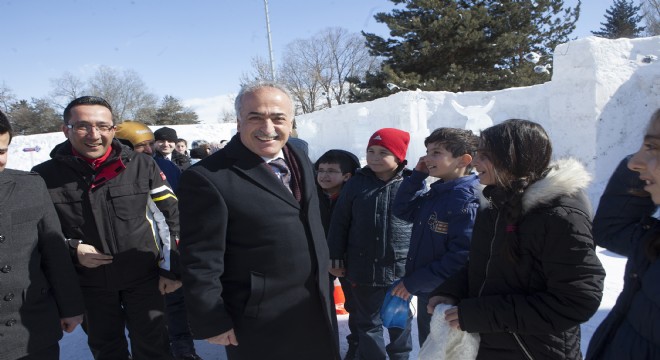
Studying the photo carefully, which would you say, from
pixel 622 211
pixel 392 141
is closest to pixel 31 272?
pixel 392 141

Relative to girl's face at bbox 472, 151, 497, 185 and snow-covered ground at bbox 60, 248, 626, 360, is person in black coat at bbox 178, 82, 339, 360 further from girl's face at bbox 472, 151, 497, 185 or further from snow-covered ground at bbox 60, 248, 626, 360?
snow-covered ground at bbox 60, 248, 626, 360

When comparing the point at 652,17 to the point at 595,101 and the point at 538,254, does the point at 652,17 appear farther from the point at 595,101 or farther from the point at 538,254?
the point at 538,254

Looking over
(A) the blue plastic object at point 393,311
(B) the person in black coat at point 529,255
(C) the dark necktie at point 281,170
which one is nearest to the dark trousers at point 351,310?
(A) the blue plastic object at point 393,311

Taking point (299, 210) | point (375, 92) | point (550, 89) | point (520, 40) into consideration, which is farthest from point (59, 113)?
point (299, 210)

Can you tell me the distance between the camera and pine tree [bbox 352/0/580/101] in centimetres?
1606

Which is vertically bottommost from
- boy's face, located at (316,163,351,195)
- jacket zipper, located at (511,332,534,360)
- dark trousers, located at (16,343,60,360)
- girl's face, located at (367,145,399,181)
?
dark trousers, located at (16,343,60,360)

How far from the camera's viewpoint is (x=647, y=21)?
27703mm

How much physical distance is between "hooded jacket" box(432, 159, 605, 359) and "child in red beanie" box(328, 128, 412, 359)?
1166mm

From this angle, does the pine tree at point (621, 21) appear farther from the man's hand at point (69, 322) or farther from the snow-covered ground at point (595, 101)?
the man's hand at point (69, 322)

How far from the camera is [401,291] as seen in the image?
2.36 meters

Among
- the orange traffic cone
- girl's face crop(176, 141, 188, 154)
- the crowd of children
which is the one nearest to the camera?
the crowd of children

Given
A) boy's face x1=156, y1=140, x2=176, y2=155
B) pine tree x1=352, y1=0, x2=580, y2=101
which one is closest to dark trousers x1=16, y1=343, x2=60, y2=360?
boy's face x1=156, y1=140, x2=176, y2=155

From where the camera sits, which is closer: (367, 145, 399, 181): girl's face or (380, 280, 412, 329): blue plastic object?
(380, 280, 412, 329): blue plastic object

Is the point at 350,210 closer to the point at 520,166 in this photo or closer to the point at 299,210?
the point at 299,210
